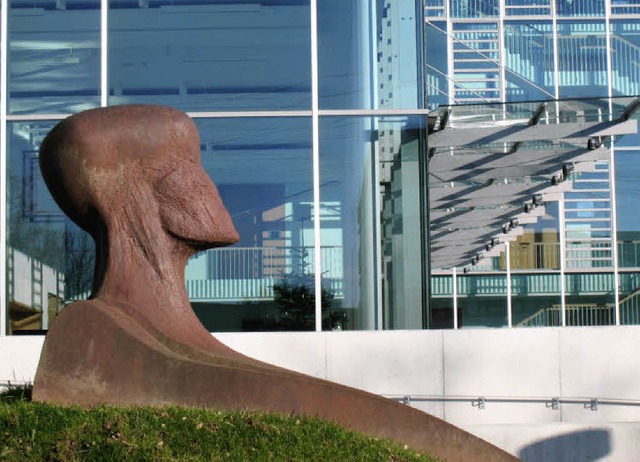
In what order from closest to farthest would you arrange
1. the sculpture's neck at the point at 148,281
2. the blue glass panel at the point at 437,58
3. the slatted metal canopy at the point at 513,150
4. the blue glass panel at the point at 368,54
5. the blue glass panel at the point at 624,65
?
the sculpture's neck at the point at 148,281
the blue glass panel at the point at 368,54
the slatted metal canopy at the point at 513,150
the blue glass panel at the point at 437,58
the blue glass panel at the point at 624,65

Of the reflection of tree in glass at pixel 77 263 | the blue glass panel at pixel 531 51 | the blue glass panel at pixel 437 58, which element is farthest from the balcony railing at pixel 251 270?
the blue glass panel at pixel 531 51

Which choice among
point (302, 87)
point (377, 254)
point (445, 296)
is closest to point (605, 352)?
point (377, 254)

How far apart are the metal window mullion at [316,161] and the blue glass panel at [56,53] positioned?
2408 millimetres

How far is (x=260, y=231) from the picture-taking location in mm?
14461

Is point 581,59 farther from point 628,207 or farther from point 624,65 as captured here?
point 628,207

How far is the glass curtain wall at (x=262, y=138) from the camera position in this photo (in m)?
14.4

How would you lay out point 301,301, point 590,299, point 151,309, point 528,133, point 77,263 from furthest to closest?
point 590,299, point 528,133, point 77,263, point 301,301, point 151,309

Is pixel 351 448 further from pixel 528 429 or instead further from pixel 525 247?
pixel 525 247

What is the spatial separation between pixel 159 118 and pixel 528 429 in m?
5.45

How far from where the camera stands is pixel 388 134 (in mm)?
14594

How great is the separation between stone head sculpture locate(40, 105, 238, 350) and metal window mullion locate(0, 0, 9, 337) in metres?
Result: 5.85

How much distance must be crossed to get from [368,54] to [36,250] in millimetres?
4235

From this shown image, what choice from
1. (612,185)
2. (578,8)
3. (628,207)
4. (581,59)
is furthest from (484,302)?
(578,8)

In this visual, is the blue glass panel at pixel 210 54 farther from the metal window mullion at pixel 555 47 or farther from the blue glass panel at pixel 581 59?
the blue glass panel at pixel 581 59
